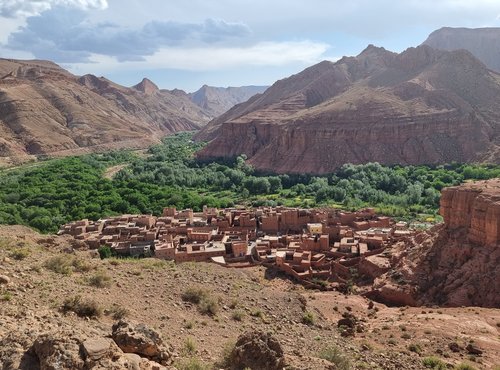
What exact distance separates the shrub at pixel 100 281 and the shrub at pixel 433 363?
9.37 m

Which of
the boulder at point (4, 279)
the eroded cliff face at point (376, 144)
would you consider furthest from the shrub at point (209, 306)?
the eroded cliff face at point (376, 144)

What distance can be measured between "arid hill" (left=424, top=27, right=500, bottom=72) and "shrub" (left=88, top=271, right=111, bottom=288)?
545ft

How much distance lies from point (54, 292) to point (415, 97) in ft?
273

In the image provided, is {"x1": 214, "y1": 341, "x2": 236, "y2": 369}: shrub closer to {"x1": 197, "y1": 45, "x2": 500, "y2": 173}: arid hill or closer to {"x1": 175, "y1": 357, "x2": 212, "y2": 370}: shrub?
{"x1": 175, "y1": 357, "x2": 212, "y2": 370}: shrub

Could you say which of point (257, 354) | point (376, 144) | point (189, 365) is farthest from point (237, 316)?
point (376, 144)

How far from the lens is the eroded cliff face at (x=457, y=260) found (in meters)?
21.2

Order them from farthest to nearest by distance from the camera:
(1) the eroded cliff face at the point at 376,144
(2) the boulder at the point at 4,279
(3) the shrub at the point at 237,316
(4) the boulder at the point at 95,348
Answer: (1) the eroded cliff face at the point at 376,144, (3) the shrub at the point at 237,316, (2) the boulder at the point at 4,279, (4) the boulder at the point at 95,348

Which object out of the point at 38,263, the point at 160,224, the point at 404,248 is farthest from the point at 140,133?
the point at 38,263

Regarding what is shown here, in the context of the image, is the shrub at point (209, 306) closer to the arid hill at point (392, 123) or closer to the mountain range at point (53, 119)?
the arid hill at point (392, 123)

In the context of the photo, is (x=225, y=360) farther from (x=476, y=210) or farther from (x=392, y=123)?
(x=392, y=123)

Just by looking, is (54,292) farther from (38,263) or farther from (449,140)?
(449,140)

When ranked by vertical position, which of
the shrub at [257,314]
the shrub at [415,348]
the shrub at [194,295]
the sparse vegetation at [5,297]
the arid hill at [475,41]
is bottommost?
the shrub at [415,348]

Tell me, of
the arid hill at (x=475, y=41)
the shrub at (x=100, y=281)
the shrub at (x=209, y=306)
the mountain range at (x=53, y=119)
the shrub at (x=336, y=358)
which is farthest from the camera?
the arid hill at (x=475, y=41)

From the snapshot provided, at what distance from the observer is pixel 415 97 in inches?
3339
